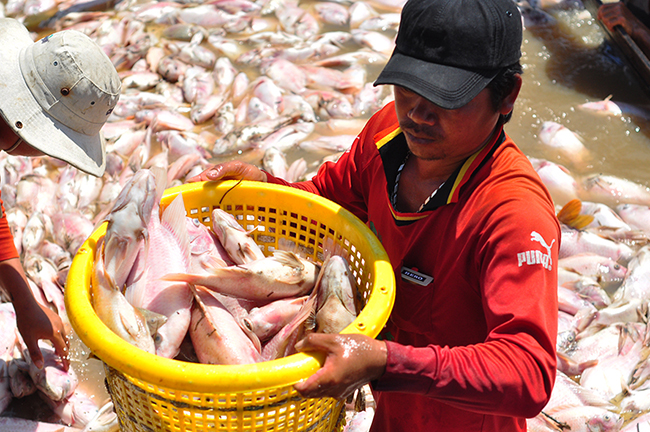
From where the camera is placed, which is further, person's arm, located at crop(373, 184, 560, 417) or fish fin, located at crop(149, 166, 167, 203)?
fish fin, located at crop(149, 166, 167, 203)

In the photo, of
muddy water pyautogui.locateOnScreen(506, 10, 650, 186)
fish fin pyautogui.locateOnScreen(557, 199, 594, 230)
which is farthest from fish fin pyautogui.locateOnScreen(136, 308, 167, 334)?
muddy water pyautogui.locateOnScreen(506, 10, 650, 186)

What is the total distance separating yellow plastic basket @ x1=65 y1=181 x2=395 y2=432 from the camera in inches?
50.1

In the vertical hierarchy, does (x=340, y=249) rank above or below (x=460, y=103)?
below

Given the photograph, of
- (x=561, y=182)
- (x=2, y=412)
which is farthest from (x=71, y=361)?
(x=561, y=182)

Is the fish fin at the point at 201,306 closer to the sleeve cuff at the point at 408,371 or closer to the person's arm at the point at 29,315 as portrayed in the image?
the sleeve cuff at the point at 408,371

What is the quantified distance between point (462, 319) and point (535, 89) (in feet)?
14.0

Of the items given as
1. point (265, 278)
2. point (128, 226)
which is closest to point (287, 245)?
point (265, 278)

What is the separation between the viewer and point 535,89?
533cm

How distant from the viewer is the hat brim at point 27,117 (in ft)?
5.72

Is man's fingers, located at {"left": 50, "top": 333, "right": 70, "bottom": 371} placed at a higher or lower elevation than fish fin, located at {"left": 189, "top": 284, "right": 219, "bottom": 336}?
lower

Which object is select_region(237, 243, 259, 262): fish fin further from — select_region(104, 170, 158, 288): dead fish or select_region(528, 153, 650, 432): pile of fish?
select_region(528, 153, 650, 432): pile of fish

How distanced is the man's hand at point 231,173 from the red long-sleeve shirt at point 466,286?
92 mm

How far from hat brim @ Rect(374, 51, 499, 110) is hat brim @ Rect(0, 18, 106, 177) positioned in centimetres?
111

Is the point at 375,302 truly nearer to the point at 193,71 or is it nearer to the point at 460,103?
the point at 460,103
